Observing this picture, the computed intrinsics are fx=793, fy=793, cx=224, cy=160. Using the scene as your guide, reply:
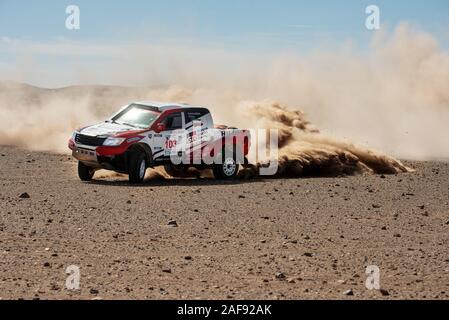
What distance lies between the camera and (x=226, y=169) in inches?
783

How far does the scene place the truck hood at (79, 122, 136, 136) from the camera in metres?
18.0

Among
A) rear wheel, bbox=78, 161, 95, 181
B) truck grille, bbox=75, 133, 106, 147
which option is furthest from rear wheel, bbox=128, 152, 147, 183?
rear wheel, bbox=78, 161, 95, 181

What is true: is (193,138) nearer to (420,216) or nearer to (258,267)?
(420,216)

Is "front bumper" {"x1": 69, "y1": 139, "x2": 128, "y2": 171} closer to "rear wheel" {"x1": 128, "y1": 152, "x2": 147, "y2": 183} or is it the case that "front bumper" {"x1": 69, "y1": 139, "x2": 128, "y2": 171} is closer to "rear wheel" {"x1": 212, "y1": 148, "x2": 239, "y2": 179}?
"rear wheel" {"x1": 128, "y1": 152, "x2": 147, "y2": 183}

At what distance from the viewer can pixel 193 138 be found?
18938mm

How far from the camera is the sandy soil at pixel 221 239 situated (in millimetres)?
8672

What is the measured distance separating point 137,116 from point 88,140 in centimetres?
157

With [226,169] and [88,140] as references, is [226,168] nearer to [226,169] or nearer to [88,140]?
[226,169]

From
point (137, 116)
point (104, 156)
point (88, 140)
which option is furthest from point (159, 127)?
point (88, 140)
